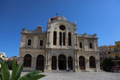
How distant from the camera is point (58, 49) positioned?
84.4 feet

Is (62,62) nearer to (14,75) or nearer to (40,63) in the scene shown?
(40,63)

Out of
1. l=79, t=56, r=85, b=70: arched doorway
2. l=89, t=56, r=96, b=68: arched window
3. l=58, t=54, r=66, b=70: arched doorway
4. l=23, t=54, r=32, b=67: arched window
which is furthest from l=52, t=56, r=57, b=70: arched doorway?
l=89, t=56, r=96, b=68: arched window

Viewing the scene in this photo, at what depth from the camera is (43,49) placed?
2602 cm

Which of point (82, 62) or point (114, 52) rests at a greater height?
point (114, 52)

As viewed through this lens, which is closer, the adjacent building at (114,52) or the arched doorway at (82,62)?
the arched doorway at (82,62)

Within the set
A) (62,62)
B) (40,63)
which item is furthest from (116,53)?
(40,63)

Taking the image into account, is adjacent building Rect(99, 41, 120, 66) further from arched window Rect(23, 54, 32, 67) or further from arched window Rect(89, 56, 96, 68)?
arched window Rect(23, 54, 32, 67)

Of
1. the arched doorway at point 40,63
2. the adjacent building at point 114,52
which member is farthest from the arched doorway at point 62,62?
the adjacent building at point 114,52

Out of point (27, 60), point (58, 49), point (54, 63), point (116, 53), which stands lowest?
point (54, 63)

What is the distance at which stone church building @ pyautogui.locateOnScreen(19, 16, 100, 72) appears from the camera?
25.2 meters

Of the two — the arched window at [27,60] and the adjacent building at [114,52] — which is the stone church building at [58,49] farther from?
the adjacent building at [114,52]

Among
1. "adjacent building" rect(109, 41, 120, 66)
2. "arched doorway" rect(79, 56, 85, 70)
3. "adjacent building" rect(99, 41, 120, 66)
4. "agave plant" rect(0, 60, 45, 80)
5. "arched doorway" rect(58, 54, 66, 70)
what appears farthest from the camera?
"adjacent building" rect(99, 41, 120, 66)

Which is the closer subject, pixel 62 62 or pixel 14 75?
pixel 14 75

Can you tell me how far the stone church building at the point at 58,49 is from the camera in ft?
82.5
